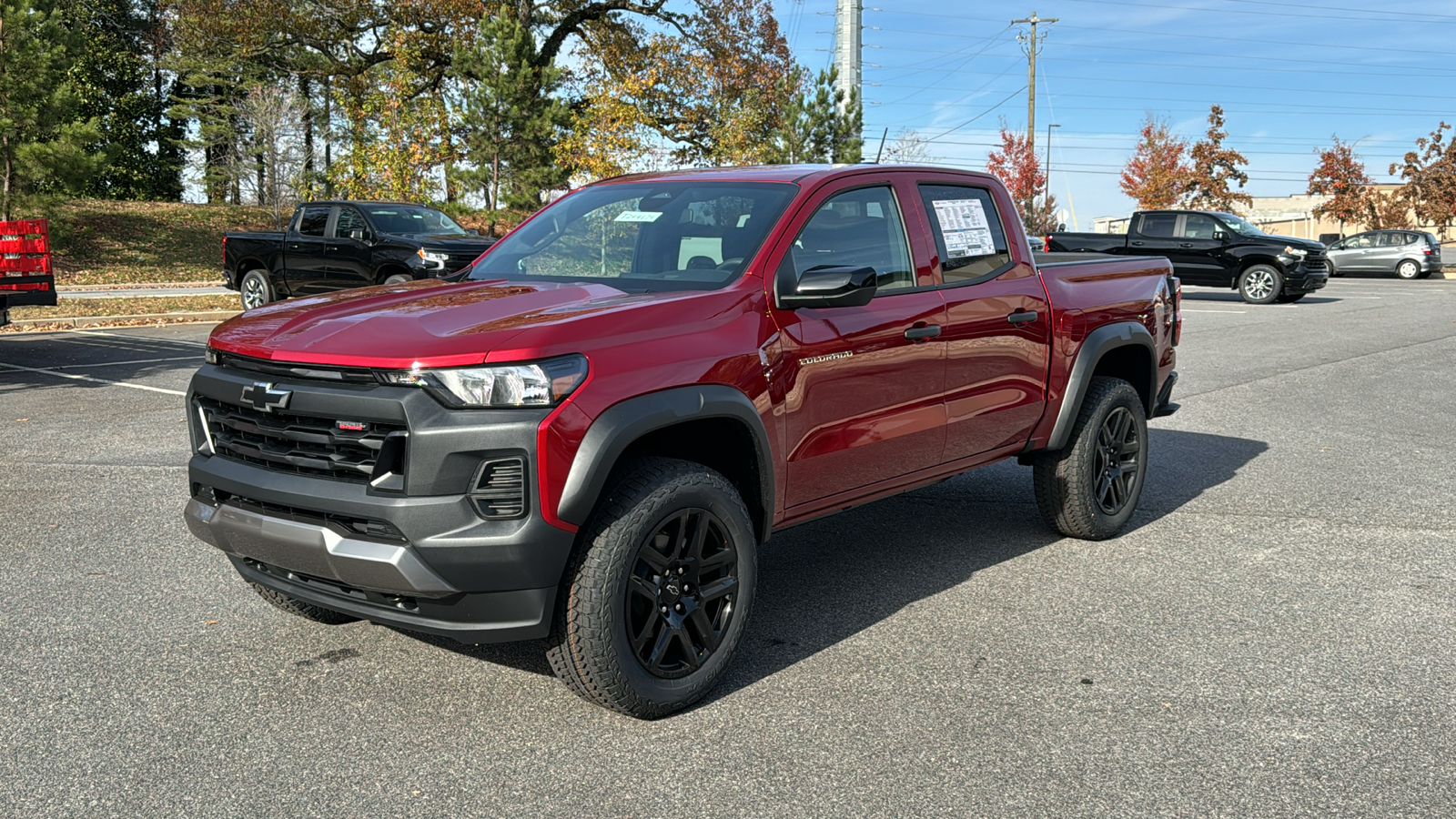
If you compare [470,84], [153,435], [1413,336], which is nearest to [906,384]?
[153,435]

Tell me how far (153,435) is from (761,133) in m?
27.6

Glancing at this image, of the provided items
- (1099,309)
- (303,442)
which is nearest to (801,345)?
(303,442)

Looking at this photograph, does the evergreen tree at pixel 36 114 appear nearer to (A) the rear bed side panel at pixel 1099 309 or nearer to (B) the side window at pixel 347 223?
(B) the side window at pixel 347 223

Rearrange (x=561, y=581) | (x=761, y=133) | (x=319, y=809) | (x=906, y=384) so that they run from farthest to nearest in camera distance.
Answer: (x=761, y=133) → (x=906, y=384) → (x=561, y=581) → (x=319, y=809)

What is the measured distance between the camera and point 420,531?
3.33m

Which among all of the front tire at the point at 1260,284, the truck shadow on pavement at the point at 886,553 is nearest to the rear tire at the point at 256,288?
the truck shadow on pavement at the point at 886,553

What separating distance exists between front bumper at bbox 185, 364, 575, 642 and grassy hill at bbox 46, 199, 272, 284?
2658 cm

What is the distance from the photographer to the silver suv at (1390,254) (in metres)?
33.8

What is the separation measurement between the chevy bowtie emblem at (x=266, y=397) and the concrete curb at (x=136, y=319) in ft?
46.3

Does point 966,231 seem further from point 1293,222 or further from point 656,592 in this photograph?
point 1293,222

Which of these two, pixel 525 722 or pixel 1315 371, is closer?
pixel 525 722

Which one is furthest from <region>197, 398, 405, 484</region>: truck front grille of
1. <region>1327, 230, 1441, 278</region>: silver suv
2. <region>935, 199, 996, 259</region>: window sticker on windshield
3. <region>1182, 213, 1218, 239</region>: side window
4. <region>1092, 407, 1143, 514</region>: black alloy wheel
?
<region>1327, 230, 1441, 278</region>: silver suv

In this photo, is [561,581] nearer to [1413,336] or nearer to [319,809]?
[319,809]

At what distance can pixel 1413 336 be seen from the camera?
1673cm
